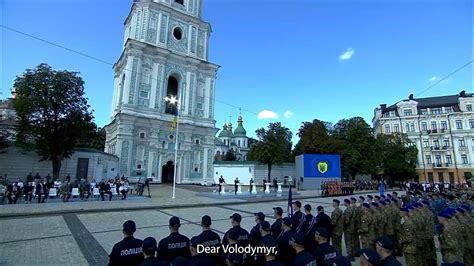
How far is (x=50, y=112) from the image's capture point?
2320 cm

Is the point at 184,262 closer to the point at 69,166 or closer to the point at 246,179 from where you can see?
the point at 69,166

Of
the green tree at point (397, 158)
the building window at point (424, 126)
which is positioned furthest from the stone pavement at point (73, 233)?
Result: the building window at point (424, 126)

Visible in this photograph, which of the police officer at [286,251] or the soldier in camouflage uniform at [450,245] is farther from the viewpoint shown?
the soldier in camouflage uniform at [450,245]

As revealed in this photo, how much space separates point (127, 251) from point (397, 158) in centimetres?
5653

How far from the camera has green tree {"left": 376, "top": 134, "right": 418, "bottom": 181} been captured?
49438mm

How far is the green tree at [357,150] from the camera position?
4425cm

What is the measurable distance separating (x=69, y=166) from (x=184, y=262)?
2827cm

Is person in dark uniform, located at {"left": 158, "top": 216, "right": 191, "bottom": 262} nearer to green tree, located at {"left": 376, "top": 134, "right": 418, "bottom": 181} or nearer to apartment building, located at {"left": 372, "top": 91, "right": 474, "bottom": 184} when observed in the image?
green tree, located at {"left": 376, "top": 134, "right": 418, "bottom": 181}

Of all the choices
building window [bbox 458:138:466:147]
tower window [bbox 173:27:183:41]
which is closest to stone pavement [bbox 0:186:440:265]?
tower window [bbox 173:27:183:41]

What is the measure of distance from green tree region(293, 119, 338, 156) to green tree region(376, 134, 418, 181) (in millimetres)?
11129

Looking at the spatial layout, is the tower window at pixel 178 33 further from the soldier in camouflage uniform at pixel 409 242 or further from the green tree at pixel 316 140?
the soldier in camouflage uniform at pixel 409 242

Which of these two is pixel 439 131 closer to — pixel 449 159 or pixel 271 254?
pixel 449 159

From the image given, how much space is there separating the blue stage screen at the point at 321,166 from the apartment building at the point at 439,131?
110 ft

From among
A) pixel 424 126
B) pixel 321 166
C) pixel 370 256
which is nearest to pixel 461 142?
pixel 424 126
